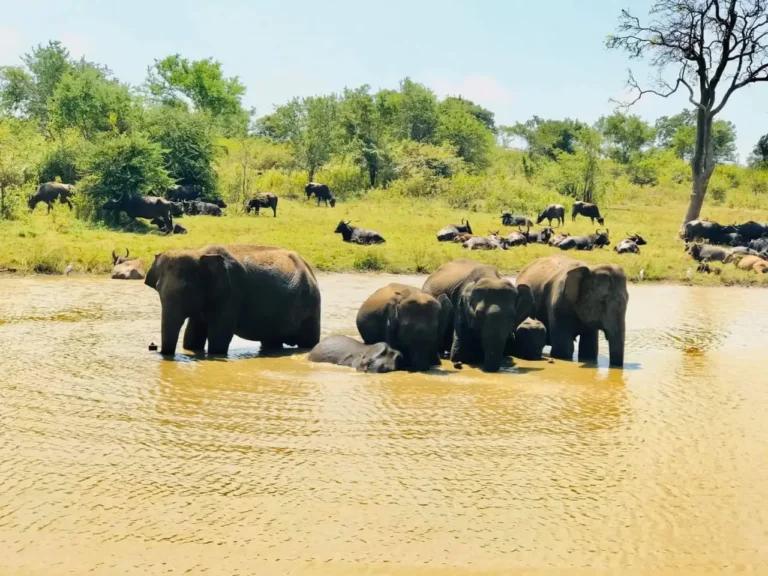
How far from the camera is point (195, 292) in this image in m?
11.6

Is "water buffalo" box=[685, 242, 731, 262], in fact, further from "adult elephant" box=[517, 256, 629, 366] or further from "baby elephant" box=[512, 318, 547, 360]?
"baby elephant" box=[512, 318, 547, 360]

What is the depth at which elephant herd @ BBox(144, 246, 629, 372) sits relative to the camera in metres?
10.9

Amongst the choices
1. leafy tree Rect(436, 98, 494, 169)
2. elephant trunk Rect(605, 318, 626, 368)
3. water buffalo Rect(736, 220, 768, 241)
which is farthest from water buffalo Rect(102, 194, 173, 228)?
leafy tree Rect(436, 98, 494, 169)

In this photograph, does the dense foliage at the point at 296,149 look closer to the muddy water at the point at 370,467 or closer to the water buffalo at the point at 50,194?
the water buffalo at the point at 50,194

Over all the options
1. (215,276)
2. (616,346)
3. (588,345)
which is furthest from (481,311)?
(215,276)

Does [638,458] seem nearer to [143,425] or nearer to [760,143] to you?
[143,425]

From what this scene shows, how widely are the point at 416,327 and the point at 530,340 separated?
6.86 ft

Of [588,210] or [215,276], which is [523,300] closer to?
[215,276]

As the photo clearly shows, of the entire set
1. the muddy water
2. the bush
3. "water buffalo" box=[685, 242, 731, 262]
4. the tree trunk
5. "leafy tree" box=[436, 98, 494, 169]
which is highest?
"leafy tree" box=[436, 98, 494, 169]

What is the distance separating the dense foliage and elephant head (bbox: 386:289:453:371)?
1933 cm

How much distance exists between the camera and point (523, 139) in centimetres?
10788

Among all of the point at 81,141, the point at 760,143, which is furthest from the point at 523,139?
the point at 81,141

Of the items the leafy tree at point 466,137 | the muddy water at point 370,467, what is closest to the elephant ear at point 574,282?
the muddy water at point 370,467

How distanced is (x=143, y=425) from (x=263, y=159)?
140ft
